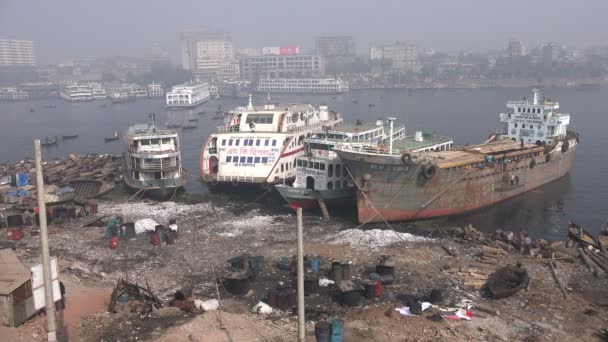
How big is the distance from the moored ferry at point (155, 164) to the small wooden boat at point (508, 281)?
24266 mm

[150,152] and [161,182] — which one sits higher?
[150,152]

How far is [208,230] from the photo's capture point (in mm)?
29641

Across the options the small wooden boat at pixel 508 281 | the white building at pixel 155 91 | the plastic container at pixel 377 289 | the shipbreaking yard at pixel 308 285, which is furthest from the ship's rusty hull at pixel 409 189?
the white building at pixel 155 91

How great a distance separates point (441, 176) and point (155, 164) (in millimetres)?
20300

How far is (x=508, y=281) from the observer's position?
20828 millimetres

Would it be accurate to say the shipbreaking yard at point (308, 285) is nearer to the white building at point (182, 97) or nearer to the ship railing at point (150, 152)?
the ship railing at point (150, 152)

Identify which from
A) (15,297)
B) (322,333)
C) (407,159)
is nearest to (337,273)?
(322,333)

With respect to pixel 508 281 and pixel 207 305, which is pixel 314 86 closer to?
pixel 508 281

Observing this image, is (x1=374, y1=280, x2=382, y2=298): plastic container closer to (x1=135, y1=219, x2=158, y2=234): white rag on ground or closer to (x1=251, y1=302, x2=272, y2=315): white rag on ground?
(x1=251, y1=302, x2=272, y2=315): white rag on ground

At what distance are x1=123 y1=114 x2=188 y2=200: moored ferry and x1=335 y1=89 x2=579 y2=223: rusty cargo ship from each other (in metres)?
13.5

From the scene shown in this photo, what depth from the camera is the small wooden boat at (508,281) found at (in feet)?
64.4

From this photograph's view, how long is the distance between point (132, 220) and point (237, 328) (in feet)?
58.5

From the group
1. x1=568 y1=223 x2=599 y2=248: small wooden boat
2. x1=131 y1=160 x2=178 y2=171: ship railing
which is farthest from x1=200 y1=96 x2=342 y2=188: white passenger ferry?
x1=568 y1=223 x2=599 y2=248: small wooden boat

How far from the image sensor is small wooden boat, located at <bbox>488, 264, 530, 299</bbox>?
64.4 ft
